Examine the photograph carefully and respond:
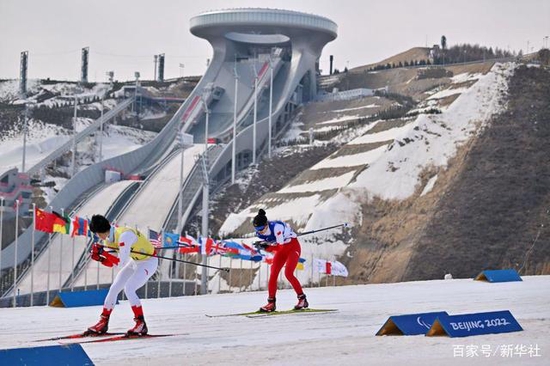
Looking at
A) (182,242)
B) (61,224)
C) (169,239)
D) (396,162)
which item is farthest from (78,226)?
(396,162)

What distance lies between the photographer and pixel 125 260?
1661 cm

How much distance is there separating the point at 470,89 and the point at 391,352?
6559cm

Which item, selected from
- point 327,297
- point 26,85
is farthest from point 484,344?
point 26,85

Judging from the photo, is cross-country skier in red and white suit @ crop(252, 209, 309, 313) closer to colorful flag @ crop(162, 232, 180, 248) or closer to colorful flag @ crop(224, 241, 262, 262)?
colorful flag @ crop(162, 232, 180, 248)

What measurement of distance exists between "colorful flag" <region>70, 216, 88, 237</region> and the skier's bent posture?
14.5 meters

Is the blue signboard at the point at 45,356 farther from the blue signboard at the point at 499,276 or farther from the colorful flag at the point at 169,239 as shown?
the blue signboard at the point at 499,276

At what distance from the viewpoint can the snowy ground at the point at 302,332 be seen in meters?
13.4

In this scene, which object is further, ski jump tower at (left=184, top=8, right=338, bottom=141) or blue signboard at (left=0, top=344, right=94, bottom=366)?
ski jump tower at (left=184, top=8, right=338, bottom=141)

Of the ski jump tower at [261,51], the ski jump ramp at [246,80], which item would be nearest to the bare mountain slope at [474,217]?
the ski jump ramp at [246,80]

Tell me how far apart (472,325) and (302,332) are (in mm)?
2884

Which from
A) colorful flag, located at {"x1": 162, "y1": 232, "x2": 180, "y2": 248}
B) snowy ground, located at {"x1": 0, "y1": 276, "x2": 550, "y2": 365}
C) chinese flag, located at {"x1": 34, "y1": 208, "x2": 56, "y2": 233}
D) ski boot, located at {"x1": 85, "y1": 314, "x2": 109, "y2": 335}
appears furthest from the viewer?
colorful flag, located at {"x1": 162, "y1": 232, "x2": 180, "y2": 248}

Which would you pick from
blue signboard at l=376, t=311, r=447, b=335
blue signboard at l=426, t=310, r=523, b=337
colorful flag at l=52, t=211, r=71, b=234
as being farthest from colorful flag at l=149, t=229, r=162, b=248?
blue signboard at l=426, t=310, r=523, b=337

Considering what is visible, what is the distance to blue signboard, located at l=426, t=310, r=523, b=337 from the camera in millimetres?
15477

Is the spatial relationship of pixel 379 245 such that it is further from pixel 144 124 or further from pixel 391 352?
pixel 144 124
